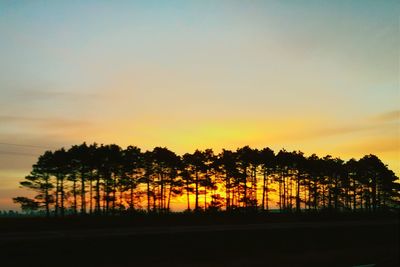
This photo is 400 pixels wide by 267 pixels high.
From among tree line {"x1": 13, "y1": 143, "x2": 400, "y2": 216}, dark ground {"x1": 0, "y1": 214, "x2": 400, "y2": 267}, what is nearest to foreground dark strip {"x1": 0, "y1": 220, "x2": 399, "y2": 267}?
dark ground {"x1": 0, "y1": 214, "x2": 400, "y2": 267}

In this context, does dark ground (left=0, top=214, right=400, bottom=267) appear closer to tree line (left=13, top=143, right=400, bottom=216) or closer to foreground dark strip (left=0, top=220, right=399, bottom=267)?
foreground dark strip (left=0, top=220, right=399, bottom=267)

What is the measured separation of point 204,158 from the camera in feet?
Result: 275

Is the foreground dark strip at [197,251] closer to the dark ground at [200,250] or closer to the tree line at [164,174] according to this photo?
the dark ground at [200,250]

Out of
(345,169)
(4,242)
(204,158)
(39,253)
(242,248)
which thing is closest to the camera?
(39,253)

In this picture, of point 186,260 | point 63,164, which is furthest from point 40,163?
point 186,260

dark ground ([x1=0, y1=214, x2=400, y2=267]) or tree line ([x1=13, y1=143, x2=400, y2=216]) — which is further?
tree line ([x1=13, y1=143, x2=400, y2=216])

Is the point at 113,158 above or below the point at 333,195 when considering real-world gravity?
above

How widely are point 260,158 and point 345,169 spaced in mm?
30163

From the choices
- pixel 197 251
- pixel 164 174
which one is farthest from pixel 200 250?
pixel 164 174

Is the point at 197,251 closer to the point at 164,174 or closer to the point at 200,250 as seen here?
the point at 200,250

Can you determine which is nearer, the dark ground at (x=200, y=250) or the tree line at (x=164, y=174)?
the dark ground at (x=200, y=250)

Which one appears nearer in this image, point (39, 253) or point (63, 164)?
point (39, 253)

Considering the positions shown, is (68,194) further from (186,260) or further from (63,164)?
(186,260)

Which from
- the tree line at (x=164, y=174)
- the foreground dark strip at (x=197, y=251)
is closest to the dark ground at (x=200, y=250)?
the foreground dark strip at (x=197, y=251)
